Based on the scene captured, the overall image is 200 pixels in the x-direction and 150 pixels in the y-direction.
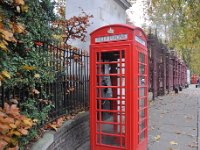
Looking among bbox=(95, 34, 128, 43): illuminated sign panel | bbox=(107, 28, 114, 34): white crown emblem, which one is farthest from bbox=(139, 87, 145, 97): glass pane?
bbox=(107, 28, 114, 34): white crown emblem

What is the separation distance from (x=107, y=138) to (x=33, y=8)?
263 centimetres

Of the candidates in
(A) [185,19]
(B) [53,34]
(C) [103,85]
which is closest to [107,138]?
(C) [103,85]

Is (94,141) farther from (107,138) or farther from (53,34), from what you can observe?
(53,34)

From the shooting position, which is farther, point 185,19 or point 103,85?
point 185,19

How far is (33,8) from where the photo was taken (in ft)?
13.8

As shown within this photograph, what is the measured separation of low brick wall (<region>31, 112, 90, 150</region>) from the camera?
4.02 metres

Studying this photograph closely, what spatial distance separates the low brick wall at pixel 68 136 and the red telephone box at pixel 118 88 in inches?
15.7

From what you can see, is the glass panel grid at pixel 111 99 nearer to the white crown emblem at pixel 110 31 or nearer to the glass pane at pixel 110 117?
the glass pane at pixel 110 117

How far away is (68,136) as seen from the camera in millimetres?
4969

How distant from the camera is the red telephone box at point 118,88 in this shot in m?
4.61

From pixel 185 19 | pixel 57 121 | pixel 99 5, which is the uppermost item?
pixel 185 19

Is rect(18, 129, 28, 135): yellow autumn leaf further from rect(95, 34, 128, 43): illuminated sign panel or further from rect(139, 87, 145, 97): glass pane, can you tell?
rect(139, 87, 145, 97): glass pane

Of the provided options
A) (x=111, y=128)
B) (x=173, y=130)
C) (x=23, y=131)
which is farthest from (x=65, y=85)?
(x=173, y=130)

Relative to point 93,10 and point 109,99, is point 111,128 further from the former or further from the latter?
point 93,10
